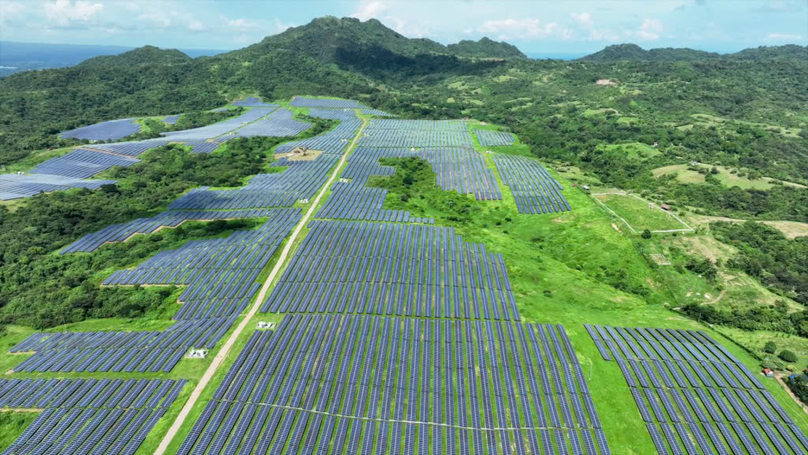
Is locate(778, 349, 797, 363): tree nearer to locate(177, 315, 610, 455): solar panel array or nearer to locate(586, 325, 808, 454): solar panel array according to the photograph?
locate(586, 325, 808, 454): solar panel array

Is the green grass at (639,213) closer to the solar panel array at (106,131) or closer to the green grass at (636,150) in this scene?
the green grass at (636,150)

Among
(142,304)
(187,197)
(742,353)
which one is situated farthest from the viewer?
(187,197)

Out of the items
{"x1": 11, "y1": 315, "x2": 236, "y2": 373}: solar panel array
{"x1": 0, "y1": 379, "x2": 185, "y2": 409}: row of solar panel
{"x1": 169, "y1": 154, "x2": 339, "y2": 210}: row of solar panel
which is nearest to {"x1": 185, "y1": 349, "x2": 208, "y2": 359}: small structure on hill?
{"x1": 11, "y1": 315, "x2": 236, "y2": 373}: solar panel array

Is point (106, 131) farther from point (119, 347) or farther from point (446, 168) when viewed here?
point (119, 347)

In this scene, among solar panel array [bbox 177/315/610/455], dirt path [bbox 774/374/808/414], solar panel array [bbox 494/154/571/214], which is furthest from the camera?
solar panel array [bbox 494/154/571/214]

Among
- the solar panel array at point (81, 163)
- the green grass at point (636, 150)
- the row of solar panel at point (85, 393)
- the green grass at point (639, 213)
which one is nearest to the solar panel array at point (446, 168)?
the green grass at point (639, 213)

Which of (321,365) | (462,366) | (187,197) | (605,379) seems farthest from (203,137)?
(605,379)

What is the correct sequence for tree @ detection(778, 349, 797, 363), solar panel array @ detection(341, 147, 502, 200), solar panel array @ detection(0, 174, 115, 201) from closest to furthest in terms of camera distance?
1. tree @ detection(778, 349, 797, 363)
2. solar panel array @ detection(0, 174, 115, 201)
3. solar panel array @ detection(341, 147, 502, 200)

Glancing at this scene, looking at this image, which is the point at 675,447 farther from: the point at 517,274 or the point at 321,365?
the point at 321,365
